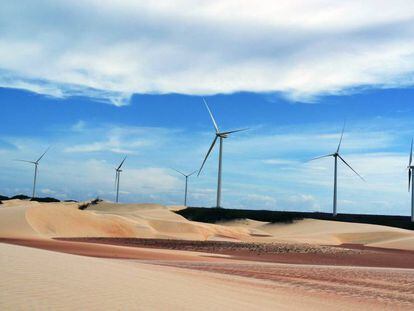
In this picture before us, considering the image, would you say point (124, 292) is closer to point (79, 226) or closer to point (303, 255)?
point (303, 255)

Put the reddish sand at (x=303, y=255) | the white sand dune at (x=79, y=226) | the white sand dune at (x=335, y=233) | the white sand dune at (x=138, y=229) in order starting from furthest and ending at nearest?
1. the white sand dune at (x=335, y=233)
2. the white sand dune at (x=138, y=229)
3. the white sand dune at (x=79, y=226)
4. the reddish sand at (x=303, y=255)

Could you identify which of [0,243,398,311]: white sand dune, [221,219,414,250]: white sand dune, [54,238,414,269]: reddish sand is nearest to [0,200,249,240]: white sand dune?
[54,238,414,269]: reddish sand

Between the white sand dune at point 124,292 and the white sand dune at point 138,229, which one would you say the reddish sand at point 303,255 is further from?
the white sand dune at point 124,292

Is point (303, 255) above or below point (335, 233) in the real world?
below

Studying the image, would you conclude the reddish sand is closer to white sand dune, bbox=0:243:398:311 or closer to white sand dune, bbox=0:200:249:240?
white sand dune, bbox=0:200:249:240

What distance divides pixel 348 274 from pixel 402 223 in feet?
199

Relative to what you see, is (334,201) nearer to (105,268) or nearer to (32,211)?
(32,211)

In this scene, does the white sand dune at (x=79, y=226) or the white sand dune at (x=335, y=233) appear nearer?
the white sand dune at (x=79, y=226)

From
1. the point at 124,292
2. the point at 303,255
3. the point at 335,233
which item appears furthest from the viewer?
the point at 335,233

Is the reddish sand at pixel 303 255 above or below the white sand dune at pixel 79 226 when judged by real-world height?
below

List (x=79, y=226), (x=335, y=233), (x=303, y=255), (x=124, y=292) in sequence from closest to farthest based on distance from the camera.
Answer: (x=124, y=292) < (x=303, y=255) < (x=79, y=226) < (x=335, y=233)

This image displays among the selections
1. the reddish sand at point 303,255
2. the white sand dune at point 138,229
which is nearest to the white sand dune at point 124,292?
the reddish sand at point 303,255

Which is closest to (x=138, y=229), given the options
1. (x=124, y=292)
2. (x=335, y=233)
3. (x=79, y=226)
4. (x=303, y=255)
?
(x=79, y=226)

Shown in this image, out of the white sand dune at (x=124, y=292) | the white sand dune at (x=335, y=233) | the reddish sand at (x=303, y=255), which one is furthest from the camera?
the white sand dune at (x=335, y=233)
